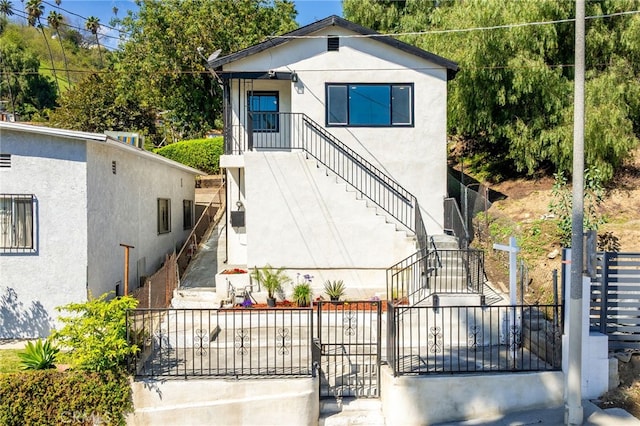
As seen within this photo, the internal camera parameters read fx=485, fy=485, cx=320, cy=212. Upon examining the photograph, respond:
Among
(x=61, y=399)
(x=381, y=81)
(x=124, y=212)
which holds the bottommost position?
(x=61, y=399)

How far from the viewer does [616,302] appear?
8.35 meters

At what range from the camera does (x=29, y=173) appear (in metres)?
10.7

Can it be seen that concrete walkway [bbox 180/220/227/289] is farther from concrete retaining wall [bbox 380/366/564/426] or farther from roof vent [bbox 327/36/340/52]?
concrete retaining wall [bbox 380/366/564/426]

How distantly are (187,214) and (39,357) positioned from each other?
42.7 ft

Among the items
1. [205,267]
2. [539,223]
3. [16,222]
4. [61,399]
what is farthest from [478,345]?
[16,222]

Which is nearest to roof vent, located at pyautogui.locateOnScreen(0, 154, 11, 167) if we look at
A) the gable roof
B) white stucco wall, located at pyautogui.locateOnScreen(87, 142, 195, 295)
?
white stucco wall, located at pyautogui.locateOnScreen(87, 142, 195, 295)

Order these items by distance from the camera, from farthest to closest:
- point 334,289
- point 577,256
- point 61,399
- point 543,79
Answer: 1. point 543,79
2. point 334,289
3. point 61,399
4. point 577,256

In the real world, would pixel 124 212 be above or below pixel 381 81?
below

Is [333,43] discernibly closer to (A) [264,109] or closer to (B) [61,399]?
(A) [264,109]

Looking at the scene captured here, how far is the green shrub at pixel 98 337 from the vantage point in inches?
294

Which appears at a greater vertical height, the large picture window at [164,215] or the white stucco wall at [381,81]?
the white stucco wall at [381,81]

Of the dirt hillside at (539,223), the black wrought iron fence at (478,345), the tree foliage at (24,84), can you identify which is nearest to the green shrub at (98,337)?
the black wrought iron fence at (478,345)

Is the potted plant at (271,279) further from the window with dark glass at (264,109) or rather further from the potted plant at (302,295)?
the window with dark glass at (264,109)

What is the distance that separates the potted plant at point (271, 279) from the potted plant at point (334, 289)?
103 cm
